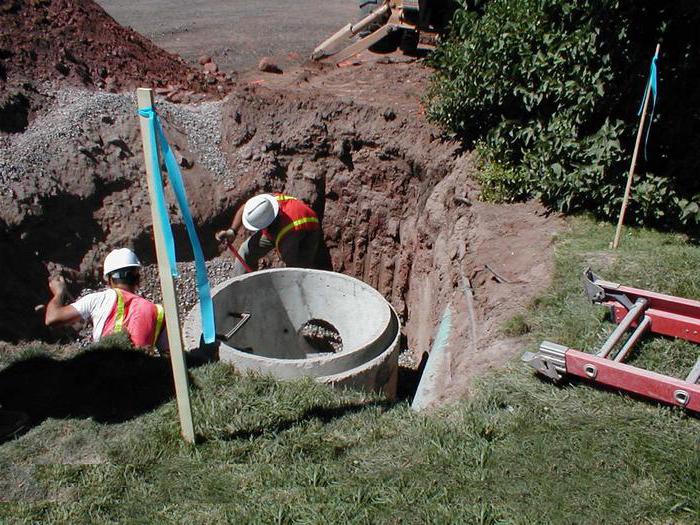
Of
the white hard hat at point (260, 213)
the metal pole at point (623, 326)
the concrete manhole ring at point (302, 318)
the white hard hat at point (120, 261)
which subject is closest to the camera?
the metal pole at point (623, 326)

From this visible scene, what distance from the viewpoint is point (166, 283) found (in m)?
4.07

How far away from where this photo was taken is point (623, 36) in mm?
6090

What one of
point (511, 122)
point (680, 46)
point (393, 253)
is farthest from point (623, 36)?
point (393, 253)

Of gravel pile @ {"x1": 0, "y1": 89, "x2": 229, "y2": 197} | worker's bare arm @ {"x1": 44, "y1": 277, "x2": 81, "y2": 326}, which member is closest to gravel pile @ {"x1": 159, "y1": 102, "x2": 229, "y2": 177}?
gravel pile @ {"x1": 0, "y1": 89, "x2": 229, "y2": 197}

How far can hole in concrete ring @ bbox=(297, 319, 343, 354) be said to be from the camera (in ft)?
31.2

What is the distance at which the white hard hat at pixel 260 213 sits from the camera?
28.1 feet

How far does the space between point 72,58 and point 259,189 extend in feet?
11.8

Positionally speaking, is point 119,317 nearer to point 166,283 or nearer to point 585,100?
point 166,283

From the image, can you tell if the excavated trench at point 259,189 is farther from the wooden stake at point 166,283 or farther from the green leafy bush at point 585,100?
the wooden stake at point 166,283

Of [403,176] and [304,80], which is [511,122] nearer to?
[403,176]

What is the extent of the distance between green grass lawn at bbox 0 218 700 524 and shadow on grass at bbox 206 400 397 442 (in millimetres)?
13

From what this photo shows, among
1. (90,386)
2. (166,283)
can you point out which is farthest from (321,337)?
(166,283)

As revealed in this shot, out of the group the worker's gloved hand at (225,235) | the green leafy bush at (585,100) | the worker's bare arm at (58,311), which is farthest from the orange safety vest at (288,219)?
the worker's bare arm at (58,311)

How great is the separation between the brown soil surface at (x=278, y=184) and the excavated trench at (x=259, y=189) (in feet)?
0.06
